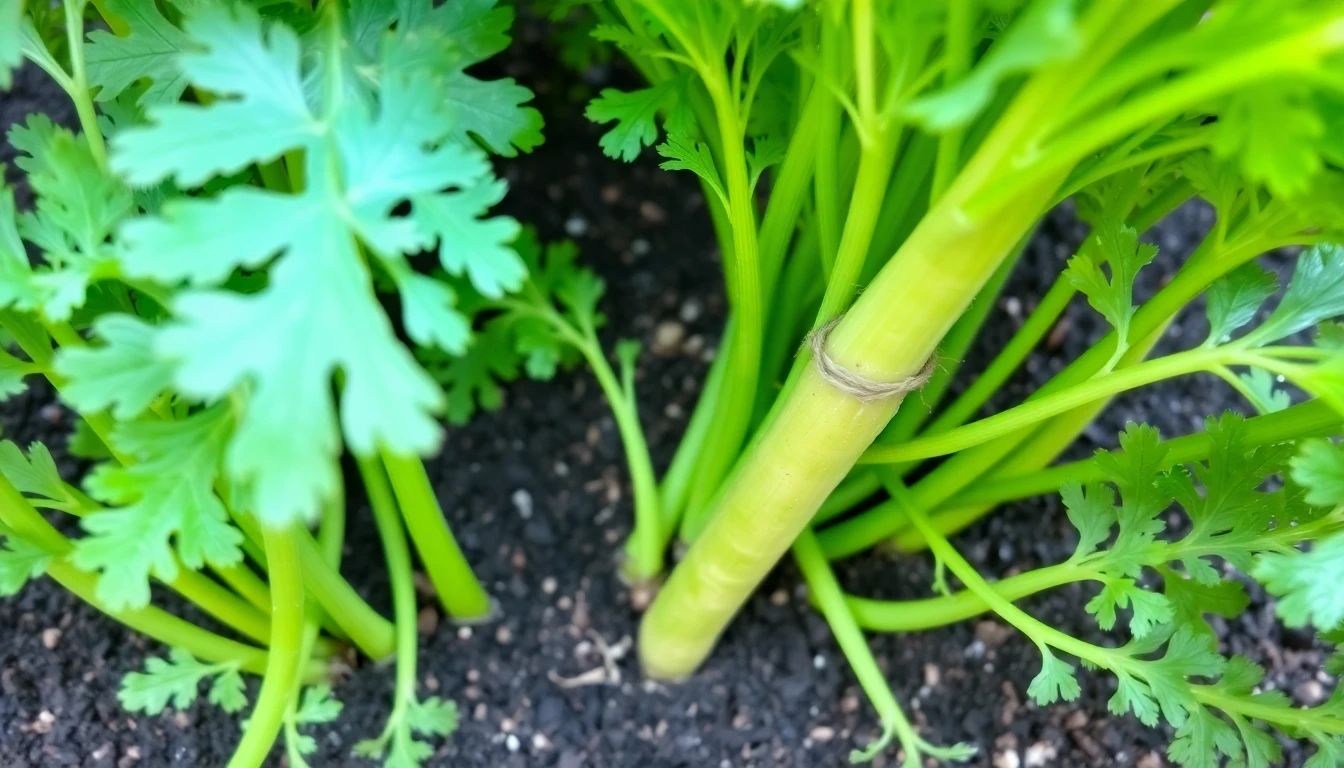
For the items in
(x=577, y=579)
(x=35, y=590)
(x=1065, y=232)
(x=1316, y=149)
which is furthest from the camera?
(x=1065, y=232)

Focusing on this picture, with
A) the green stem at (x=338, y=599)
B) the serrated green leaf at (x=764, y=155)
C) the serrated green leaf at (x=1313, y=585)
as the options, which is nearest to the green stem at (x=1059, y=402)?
the serrated green leaf at (x=1313, y=585)

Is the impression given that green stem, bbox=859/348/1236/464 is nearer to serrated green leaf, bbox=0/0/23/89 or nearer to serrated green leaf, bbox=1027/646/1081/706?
serrated green leaf, bbox=1027/646/1081/706

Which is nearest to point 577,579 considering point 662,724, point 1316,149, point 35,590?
point 662,724

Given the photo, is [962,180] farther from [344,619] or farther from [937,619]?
[344,619]

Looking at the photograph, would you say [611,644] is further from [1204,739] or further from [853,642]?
[1204,739]

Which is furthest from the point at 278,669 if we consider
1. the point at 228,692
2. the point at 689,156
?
the point at 689,156

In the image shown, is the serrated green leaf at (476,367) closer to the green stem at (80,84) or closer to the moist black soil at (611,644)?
the moist black soil at (611,644)
